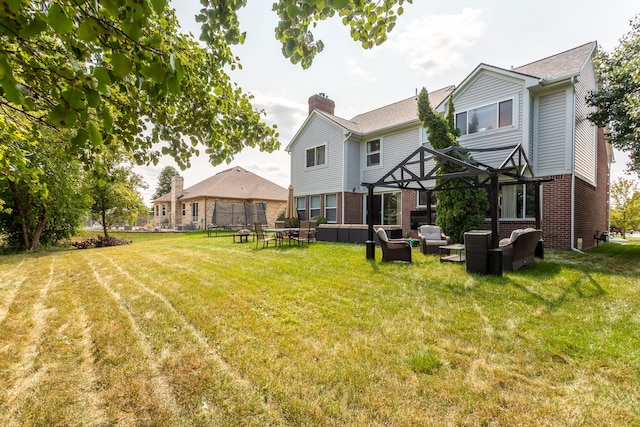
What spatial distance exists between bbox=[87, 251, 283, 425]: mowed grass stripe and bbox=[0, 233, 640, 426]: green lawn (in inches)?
0.6

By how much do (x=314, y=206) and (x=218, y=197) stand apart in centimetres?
1202

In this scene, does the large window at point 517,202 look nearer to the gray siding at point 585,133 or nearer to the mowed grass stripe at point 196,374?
the gray siding at point 585,133

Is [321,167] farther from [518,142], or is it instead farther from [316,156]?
[518,142]

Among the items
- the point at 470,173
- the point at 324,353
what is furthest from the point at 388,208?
the point at 324,353

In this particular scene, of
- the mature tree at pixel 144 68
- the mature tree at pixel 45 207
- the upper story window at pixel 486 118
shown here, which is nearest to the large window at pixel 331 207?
the upper story window at pixel 486 118

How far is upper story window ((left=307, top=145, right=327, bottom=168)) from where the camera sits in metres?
17.8

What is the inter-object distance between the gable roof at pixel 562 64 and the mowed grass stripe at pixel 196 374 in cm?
1297

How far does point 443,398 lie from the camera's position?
2.28m

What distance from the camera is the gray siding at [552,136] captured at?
10.2 m

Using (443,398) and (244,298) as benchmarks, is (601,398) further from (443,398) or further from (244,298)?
(244,298)

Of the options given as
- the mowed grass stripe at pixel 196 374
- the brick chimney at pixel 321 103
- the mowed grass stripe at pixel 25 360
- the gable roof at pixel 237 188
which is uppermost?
the brick chimney at pixel 321 103

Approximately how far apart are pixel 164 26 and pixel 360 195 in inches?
547

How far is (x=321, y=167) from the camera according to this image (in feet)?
57.8

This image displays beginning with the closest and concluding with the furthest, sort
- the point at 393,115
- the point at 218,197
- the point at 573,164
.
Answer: the point at 573,164, the point at 393,115, the point at 218,197
